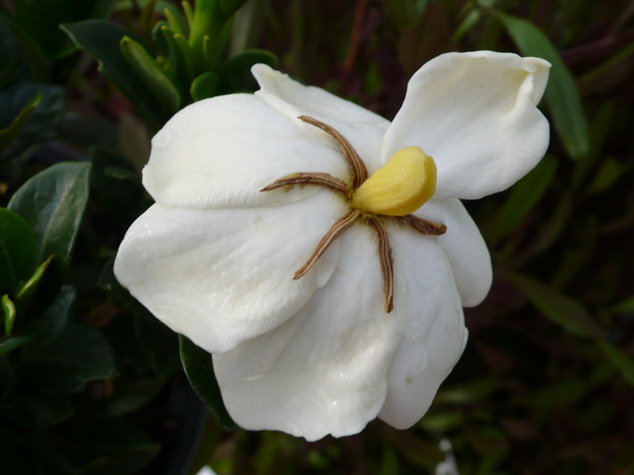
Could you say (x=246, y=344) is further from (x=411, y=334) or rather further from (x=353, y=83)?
(x=353, y=83)

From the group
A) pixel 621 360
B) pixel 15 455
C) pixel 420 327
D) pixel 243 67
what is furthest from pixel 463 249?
pixel 621 360

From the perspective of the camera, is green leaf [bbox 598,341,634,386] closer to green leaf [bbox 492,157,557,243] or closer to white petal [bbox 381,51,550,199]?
green leaf [bbox 492,157,557,243]

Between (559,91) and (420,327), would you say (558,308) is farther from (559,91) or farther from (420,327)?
(420,327)

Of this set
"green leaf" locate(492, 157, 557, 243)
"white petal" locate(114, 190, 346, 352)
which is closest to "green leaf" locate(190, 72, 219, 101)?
"white petal" locate(114, 190, 346, 352)

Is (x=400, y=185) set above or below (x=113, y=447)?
above

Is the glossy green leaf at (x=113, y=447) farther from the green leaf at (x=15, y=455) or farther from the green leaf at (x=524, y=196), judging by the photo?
the green leaf at (x=524, y=196)
